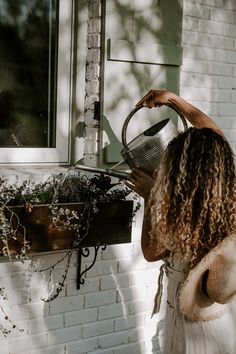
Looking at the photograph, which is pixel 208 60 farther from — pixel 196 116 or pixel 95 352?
pixel 95 352

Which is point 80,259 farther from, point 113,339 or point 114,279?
point 113,339

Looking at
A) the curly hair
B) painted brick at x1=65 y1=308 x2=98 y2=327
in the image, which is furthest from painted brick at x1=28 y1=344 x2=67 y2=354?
the curly hair

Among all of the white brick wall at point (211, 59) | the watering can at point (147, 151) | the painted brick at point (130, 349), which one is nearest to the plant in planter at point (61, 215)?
the watering can at point (147, 151)

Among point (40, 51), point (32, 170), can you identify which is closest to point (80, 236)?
point (32, 170)

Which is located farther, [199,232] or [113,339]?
[113,339]

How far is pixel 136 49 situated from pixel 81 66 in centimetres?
30

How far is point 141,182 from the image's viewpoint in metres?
2.55

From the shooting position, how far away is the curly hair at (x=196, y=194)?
213cm

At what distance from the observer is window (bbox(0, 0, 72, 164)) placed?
309 centimetres

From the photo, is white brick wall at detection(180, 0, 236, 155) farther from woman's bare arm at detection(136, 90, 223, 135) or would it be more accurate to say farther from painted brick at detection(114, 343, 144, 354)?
painted brick at detection(114, 343, 144, 354)

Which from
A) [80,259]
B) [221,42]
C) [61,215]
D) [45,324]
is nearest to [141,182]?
[61,215]

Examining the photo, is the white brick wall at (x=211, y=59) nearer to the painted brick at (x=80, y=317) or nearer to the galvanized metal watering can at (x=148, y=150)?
the galvanized metal watering can at (x=148, y=150)

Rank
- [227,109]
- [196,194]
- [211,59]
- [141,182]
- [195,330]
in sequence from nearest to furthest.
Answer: [196,194] < [195,330] < [141,182] < [211,59] < [227,109]

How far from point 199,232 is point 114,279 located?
128cm
